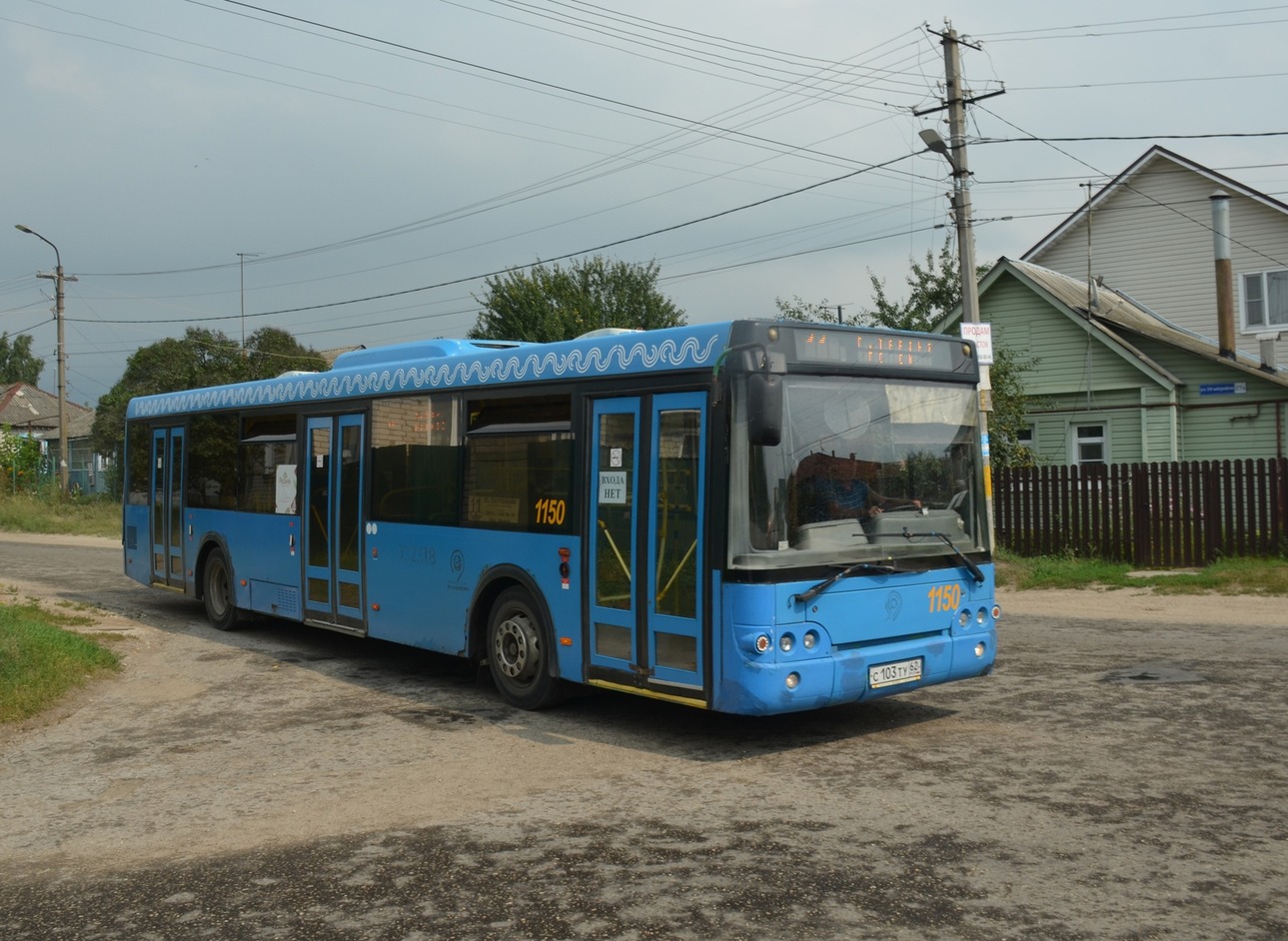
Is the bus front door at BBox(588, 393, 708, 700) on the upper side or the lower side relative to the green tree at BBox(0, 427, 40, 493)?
lower

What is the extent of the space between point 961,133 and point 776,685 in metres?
13.1

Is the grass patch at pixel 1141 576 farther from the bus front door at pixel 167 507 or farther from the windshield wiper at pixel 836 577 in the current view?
the bus front door at pixel 167 507

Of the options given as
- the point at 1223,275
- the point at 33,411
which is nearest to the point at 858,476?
the point at 1223,275

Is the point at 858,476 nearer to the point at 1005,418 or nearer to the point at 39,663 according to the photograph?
the point at 39,663

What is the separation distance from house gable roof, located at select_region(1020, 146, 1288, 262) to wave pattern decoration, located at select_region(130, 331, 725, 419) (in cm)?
2562

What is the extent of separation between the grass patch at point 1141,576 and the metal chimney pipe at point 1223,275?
10439 millimetres

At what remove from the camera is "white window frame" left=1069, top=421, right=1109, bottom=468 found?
2728cm

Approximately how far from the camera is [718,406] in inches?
294

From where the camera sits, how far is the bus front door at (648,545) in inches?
301

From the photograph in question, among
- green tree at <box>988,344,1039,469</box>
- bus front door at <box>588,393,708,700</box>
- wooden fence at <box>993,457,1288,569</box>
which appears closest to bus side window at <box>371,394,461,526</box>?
bus front door at <box>588,393,708,700</box>

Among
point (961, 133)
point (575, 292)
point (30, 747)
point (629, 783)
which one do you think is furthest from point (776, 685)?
point (575, 292)

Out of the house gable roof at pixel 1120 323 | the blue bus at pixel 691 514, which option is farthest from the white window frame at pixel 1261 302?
the blue bus at pixel 691 514

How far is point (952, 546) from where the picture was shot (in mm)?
Answer: 8281

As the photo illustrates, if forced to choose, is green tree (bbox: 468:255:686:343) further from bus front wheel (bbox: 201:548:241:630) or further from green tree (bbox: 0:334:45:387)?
green tree (bbox: 0:334:45:387)
